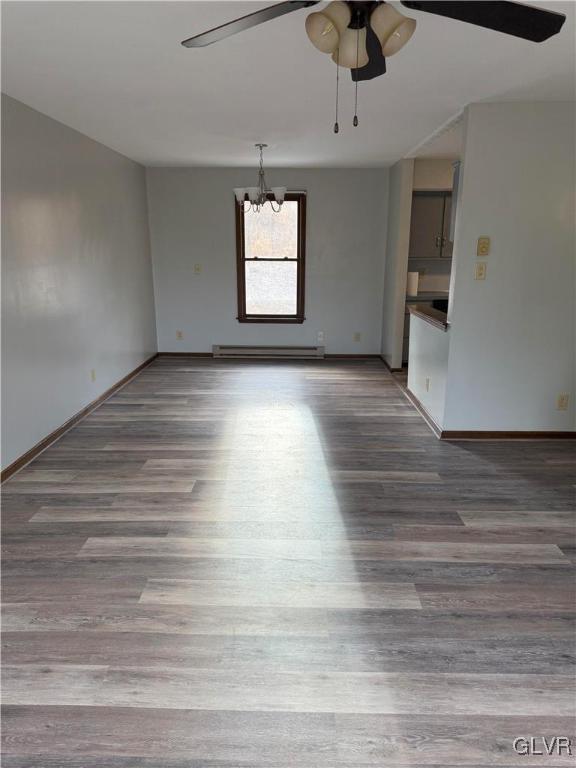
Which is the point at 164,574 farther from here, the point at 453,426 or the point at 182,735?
the point at 453,426

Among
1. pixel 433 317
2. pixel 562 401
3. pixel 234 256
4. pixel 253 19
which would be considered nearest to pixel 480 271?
pixel 433 317

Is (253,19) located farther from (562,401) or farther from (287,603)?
(562,401)

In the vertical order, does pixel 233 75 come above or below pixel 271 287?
above

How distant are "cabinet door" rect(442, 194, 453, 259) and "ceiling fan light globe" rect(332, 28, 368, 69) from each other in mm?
4544

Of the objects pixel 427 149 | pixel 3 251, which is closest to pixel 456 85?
pixel 427 149

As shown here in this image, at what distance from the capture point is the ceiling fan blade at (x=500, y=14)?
56.4 inches

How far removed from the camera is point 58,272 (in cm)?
386

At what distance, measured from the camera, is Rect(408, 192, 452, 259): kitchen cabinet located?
5949 mm

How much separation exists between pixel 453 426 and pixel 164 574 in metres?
2.53

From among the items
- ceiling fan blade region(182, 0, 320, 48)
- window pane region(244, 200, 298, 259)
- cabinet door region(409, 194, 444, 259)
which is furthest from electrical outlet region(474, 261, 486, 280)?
window pane region(244, 200, 298, 259)

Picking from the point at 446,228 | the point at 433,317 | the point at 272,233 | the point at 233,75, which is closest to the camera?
the point at 233,75

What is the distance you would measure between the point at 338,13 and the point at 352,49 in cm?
13

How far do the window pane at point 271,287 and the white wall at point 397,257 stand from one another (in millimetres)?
1229

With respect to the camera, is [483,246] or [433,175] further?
[433,175]
